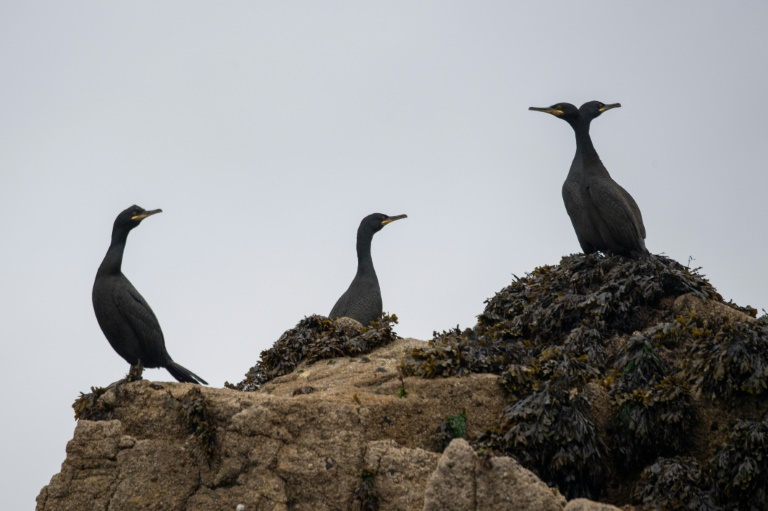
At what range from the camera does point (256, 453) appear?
8.98 metres

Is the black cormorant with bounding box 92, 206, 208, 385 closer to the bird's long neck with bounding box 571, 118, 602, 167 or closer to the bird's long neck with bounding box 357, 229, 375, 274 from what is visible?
the bird's long neck with bounding box 357, 229, 375, 274

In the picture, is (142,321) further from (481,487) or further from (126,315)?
(481,487)

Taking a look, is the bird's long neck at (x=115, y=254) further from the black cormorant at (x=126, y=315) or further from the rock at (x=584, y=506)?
the rock at (x=584, y=506)

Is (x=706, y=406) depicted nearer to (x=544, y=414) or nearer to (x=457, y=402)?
(x=544, y=414)

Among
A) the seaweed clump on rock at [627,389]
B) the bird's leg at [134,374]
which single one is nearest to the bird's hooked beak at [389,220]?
the seaweed clump on rock at [627,389]

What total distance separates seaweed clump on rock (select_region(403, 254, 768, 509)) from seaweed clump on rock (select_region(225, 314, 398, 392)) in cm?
92

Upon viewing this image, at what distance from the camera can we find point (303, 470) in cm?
891

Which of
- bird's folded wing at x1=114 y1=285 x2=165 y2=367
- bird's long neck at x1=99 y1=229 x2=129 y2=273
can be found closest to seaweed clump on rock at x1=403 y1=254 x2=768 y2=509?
bird's folded wing at x1=114 y1=285 x2=165 y2=367

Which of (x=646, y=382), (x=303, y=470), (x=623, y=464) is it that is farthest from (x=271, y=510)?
(x=646, y=382)

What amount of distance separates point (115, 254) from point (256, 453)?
163 inches

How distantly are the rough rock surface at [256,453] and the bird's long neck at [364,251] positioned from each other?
6.62m

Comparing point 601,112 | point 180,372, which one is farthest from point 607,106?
point 180,372

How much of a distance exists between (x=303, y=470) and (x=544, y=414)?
2.38m

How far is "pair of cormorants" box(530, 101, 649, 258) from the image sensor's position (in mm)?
13367
